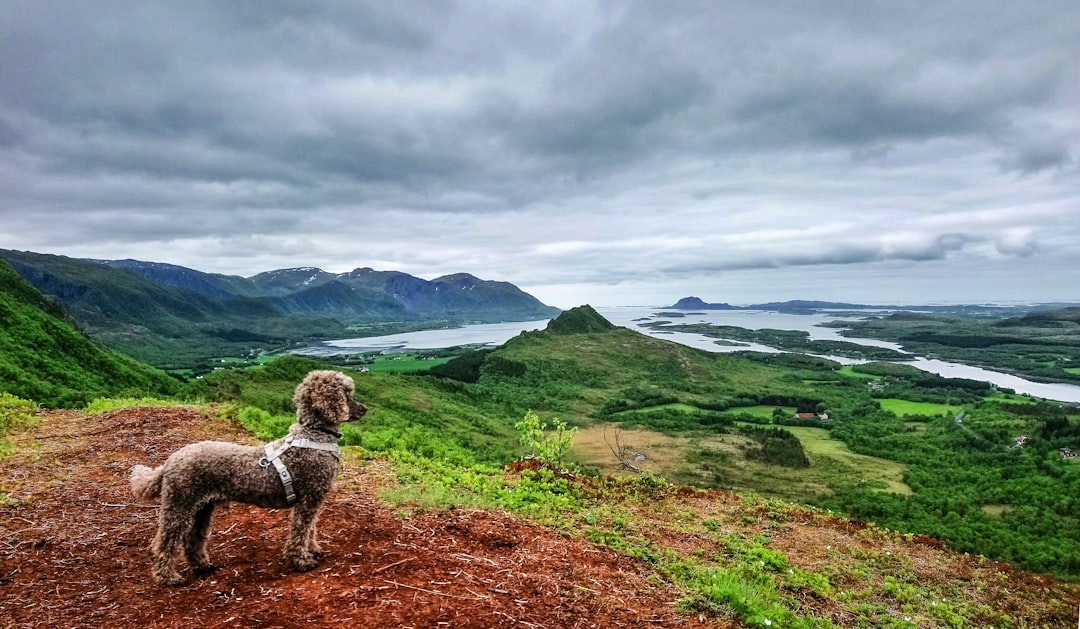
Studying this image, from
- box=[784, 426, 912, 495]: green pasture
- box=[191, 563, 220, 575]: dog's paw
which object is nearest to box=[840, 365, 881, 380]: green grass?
box=[784, 426, 912, 495]: green pasture

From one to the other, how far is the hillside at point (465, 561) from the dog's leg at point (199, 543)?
16 cm

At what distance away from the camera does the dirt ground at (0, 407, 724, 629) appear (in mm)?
5285

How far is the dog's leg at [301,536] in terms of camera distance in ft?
19.9

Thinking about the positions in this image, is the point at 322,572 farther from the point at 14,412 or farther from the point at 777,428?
the point at 777,428

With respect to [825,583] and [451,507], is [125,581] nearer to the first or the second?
[451,507]

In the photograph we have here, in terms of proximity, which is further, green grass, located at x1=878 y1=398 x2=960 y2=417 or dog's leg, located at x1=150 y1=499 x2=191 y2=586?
green grass, located at x1=878 y1=398 x2=960 y2=417

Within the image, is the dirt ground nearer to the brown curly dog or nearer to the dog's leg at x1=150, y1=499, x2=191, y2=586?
the dog's leg at x1=150, y1=499, x2=191, y2=586

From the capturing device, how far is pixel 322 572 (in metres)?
6.08

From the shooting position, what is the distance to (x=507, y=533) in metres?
8.01

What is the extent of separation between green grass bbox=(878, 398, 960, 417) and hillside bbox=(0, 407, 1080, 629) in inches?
4467

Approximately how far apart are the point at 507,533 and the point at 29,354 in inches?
1489

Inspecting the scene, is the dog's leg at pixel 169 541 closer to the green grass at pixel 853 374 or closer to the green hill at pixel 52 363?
the green hill at pixel 52 363

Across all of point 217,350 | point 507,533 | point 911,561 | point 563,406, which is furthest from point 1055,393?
point 217,350

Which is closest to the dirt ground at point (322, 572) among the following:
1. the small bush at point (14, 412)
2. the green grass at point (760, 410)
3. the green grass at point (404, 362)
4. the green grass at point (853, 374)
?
the small bush at point (14, 412)
